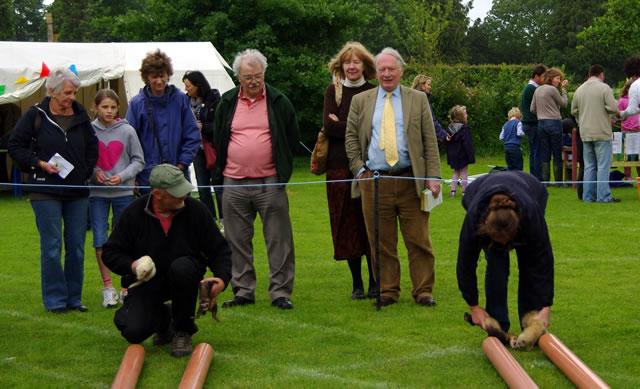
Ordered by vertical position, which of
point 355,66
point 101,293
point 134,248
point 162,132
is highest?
point 355,66

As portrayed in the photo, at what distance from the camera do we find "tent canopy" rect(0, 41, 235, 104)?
16750mm

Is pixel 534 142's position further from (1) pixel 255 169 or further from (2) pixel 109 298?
(2) pixel 109 298

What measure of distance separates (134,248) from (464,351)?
91.8 inches

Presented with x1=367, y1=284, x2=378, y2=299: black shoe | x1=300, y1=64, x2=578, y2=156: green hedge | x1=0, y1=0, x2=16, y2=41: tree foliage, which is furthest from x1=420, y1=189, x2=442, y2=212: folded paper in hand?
x1=0, y1=0, x2=16, y2=41: tree foliage

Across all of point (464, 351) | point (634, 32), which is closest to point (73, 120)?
point (464, 351)

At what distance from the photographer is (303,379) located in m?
5.39

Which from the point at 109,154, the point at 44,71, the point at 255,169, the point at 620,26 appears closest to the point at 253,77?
the point at 255,169

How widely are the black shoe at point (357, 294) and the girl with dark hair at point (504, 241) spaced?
1960mm

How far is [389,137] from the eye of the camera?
737cm

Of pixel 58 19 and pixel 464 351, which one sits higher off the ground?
pixel 58 19

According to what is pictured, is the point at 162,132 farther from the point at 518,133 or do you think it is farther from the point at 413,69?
the point at 413,69

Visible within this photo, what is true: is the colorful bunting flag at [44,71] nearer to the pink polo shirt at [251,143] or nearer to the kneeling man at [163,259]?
the pink polo shirt at [251,143]

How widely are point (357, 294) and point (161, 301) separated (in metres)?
2.26

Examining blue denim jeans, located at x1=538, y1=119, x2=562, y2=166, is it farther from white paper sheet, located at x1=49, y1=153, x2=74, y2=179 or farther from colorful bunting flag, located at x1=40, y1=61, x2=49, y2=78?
white paper sheet, located at x1=49, y1=153, x2=74, y2=179
